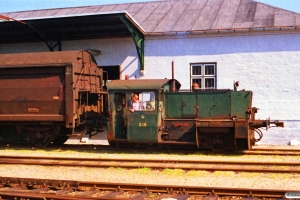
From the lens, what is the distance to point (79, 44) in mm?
18344

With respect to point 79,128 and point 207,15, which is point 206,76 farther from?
point 79,128

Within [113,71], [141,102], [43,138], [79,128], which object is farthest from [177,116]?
[113,71]

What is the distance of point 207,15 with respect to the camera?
1834 cm

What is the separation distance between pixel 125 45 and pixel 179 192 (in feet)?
36.9

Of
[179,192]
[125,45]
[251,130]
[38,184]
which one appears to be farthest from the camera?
[125,45]

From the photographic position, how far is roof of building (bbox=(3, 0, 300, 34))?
16.7m

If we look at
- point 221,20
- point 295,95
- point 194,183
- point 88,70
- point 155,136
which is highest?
point 221,20

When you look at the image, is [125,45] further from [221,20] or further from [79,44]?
[221,20]

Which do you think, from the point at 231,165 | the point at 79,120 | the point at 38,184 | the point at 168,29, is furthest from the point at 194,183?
the point at 168,29

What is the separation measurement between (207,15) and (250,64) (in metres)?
3.55

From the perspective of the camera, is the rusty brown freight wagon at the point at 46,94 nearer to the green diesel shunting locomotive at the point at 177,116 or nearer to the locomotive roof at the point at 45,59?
the locomotive roof at the point at 45,59

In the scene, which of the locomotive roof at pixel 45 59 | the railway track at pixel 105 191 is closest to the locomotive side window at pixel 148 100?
the locomotive roof at pixel 45 59

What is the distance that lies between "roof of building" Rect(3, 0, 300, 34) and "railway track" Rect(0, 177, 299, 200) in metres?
9.98

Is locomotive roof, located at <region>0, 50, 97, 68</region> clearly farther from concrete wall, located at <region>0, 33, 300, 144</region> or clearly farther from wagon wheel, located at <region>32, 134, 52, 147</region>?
concrete wall, located at <region>0, 33, 300, 144</region>
